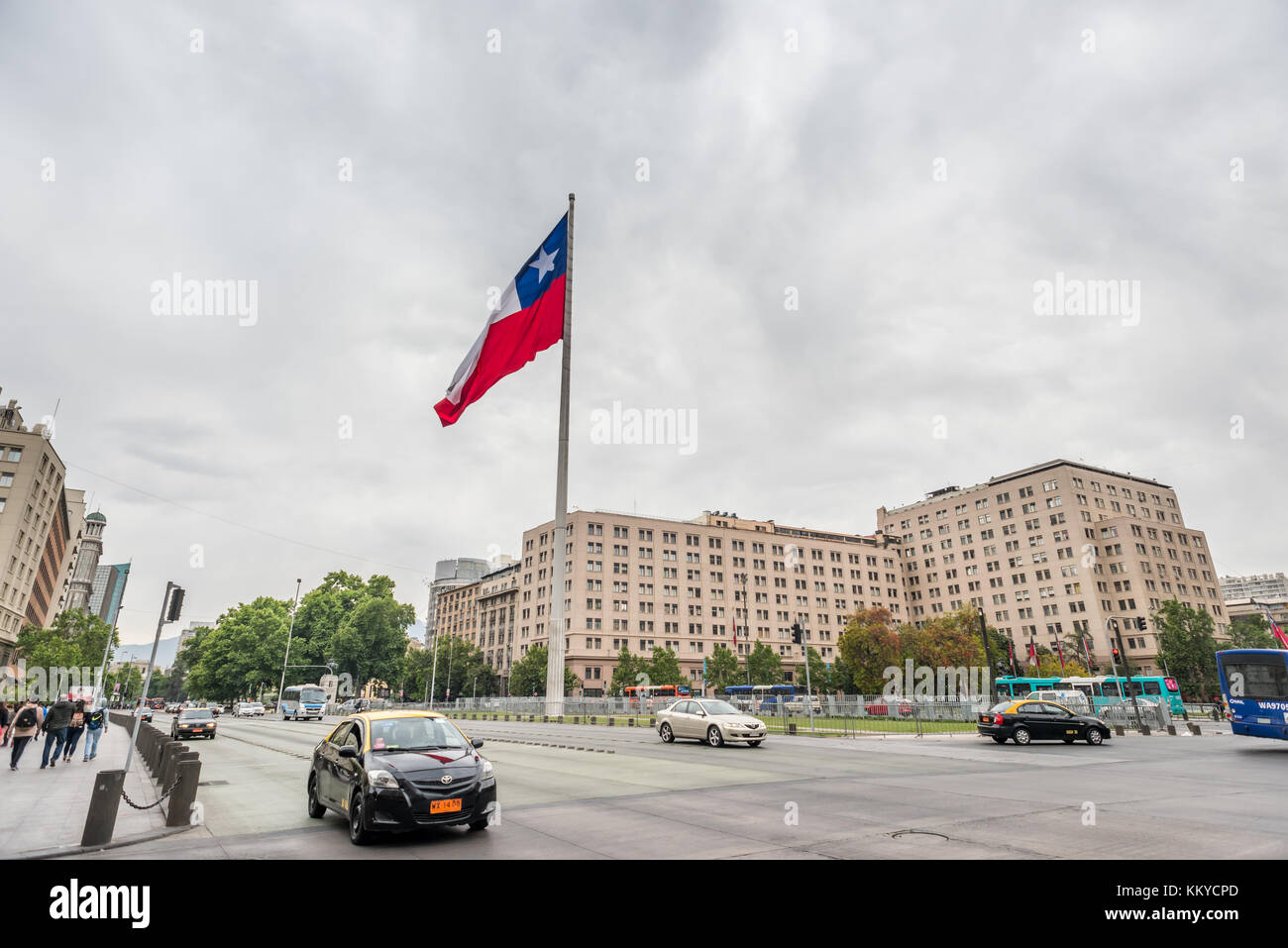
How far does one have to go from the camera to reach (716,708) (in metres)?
24.0

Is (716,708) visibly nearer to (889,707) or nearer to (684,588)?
(889,707)

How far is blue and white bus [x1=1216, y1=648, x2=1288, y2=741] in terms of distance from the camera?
20359 mm

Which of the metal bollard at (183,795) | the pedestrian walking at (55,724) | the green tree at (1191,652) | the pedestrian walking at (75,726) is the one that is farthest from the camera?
the green tree at (1191,652)

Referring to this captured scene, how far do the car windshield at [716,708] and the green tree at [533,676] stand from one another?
69.2 meters

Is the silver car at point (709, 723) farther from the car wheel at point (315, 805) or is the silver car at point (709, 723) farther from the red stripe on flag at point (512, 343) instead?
the car wheel at point (315, 805)

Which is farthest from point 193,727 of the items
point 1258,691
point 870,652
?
point 870,652

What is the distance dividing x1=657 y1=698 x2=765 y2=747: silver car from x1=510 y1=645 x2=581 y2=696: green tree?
223ft

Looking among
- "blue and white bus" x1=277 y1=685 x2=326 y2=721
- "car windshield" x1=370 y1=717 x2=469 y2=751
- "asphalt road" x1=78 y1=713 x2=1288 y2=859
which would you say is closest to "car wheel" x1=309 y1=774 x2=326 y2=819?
"asphalt road" x1=78 y1=713 x2=1288 y2=859

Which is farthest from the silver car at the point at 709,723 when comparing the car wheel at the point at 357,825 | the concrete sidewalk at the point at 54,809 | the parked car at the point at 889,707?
the parked car at the point at 889,707

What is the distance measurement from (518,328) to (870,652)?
2018 inches

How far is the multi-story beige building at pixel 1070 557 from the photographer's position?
334 feet
